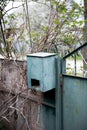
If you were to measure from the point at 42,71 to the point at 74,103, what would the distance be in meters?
0.64

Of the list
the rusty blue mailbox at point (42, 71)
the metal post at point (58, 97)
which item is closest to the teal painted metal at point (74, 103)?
the metal post at point (58, 97)

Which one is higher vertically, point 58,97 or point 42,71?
point 42,71

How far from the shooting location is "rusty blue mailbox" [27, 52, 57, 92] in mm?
2689

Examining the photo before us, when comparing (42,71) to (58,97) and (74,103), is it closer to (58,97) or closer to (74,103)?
(58,97)

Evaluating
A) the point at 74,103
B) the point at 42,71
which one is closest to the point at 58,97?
the point at 74,103

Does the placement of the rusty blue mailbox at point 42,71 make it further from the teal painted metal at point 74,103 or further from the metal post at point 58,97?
the teal painted metal at point 74,103

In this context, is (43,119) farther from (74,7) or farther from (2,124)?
(74,7)

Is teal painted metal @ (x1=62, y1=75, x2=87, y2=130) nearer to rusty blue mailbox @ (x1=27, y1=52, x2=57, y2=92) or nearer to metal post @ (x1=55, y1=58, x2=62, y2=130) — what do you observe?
metal post @ (x1=55, y1=58, x2=62, y2=130)

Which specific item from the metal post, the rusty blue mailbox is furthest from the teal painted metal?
the rusty blue mailbox

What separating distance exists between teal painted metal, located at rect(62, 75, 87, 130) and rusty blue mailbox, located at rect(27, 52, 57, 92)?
0.22 m

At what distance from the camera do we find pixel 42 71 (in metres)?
2.69

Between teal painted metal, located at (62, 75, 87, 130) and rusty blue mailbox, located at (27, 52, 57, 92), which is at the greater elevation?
rusty blue mailbox, located at (27, 52, 57, 92)

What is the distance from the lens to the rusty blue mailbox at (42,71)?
269 centimetres

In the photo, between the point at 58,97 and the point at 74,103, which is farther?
the point at 58,97
